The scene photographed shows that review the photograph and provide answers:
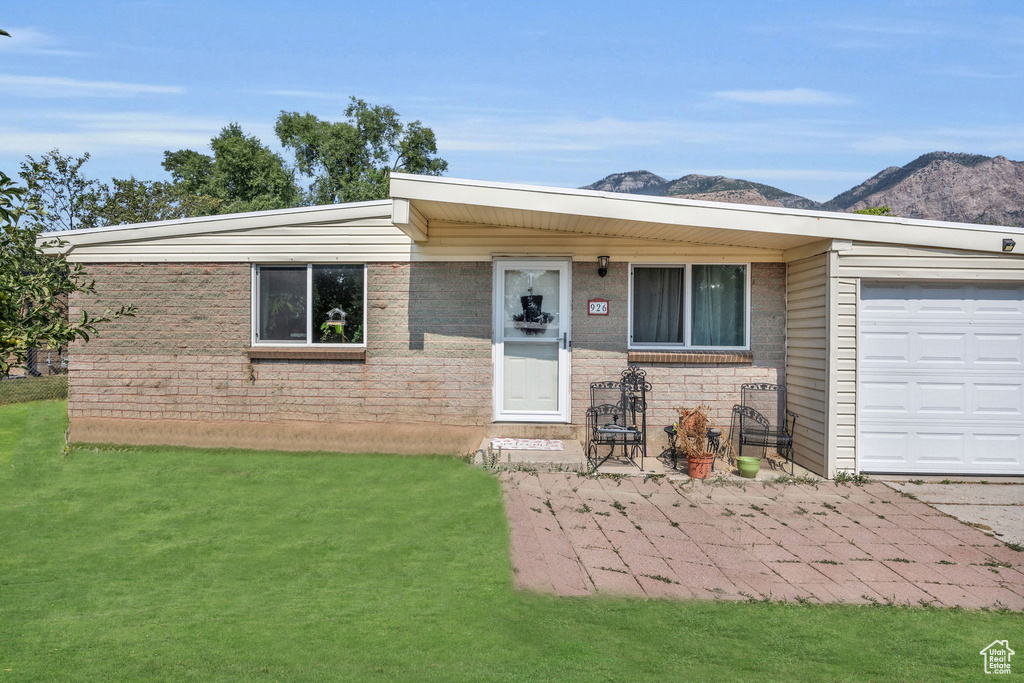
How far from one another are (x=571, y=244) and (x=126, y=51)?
11.7 m

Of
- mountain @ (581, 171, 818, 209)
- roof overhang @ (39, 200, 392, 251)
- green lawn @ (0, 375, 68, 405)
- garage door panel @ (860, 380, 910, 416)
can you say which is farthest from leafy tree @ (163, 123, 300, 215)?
garage door panel @ (860, 380, 910, 416)

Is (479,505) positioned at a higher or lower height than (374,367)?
lower

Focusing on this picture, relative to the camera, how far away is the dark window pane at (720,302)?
8.16 m

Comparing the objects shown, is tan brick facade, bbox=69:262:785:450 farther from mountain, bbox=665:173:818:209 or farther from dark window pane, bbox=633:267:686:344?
mountain, bbox=665:173:818:209

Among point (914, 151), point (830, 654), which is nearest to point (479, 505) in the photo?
point (830, 654)

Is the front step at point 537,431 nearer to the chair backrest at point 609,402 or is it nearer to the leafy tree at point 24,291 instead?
the chair backrest at point 609,402

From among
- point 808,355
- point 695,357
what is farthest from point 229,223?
point 808,355

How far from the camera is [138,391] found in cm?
835

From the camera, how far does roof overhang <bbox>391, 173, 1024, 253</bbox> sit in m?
6.89

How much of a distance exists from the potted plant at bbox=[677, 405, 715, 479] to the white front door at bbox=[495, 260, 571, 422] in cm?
154

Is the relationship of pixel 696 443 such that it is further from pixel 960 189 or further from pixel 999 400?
pixel 960 189

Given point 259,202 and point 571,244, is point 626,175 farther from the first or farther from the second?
point 571,244

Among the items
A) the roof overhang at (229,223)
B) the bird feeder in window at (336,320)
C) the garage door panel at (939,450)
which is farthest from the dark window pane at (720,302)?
the bird feeder in window at (336,320)

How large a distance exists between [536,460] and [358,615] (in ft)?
12.6
